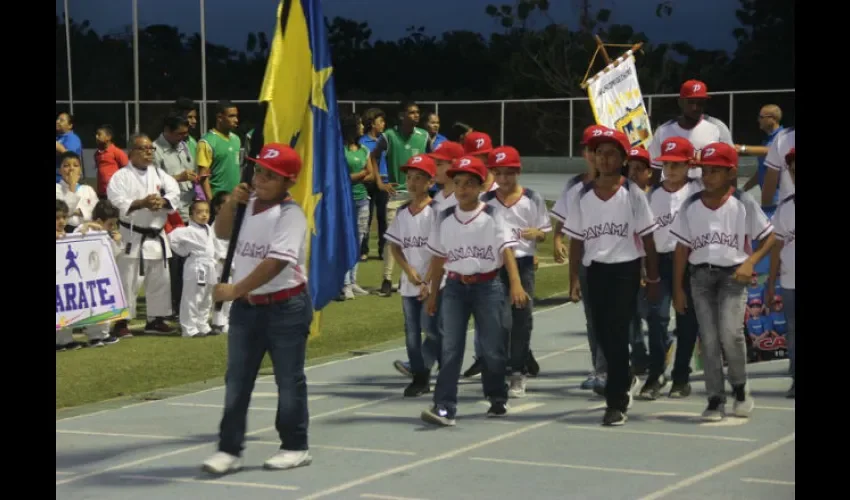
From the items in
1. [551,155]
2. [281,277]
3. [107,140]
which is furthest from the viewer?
[551,155]

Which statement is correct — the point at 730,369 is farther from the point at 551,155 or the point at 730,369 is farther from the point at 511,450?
the point at 551,155

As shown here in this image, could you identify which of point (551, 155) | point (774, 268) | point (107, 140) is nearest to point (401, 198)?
point (107, 140)

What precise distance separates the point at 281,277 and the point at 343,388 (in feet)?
11.4

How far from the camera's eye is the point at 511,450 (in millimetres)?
10055

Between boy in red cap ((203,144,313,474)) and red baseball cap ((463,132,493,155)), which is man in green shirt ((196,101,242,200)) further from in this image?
boy in red cap ((203,144,313,474))

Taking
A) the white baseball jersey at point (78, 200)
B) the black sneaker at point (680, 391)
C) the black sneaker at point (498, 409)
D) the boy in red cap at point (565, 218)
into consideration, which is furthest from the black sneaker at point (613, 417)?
the white baseball jersey at point (78, 200)

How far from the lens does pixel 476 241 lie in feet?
36.5

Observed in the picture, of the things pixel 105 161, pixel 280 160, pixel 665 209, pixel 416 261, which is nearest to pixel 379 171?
pixel 105 161

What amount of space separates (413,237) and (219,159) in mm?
6481

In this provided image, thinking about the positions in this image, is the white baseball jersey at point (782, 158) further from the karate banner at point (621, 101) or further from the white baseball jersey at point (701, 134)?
the karate banner at point (621, 101)

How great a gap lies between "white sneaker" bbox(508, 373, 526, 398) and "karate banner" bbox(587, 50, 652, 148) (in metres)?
3.76

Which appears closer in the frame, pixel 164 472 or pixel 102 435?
pixel 164 472

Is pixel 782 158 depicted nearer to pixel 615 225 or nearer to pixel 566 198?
pixel 566 198

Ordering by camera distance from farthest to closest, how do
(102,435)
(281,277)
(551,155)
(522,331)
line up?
1. (551,155)
2. (522,331)
3. (102,435)
4. (281,277)
